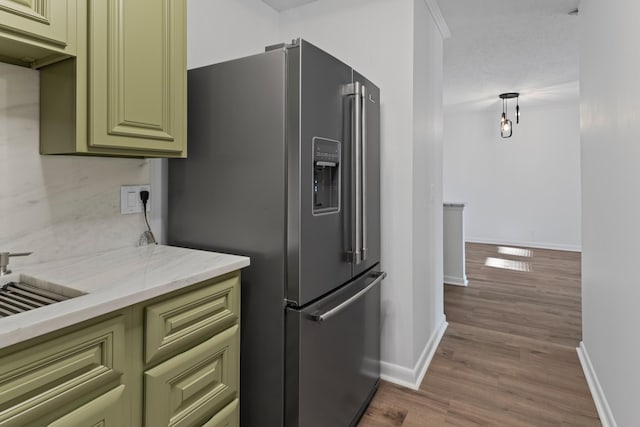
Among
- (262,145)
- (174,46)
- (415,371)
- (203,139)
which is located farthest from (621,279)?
(174,46)

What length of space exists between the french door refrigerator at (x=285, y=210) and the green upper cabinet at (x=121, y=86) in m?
0.20

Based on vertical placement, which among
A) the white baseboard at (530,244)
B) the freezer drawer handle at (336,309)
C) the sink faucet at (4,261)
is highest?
the sink faucet at (4,261)

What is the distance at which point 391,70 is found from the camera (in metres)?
2.24

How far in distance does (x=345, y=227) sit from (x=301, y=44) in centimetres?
82

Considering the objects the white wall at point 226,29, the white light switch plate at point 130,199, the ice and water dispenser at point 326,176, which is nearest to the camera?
the ice and water dispenser at point 326,176

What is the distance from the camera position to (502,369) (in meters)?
2.51

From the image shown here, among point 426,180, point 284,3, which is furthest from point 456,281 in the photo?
point 284,3

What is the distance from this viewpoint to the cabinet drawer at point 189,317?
1102 millimetres

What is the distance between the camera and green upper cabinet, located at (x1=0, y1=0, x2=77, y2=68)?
104cm

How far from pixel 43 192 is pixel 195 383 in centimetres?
91

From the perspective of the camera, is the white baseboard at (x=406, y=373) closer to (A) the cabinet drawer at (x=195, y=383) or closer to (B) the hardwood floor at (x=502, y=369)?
(B) the hardwood floor at (x=502, y=369)

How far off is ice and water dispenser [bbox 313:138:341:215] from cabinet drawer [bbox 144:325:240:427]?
627 mm

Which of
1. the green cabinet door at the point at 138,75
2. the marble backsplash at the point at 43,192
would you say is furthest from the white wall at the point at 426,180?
the marble backsplash at the point at 43,192

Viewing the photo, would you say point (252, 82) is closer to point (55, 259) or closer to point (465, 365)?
point (55, 259)
